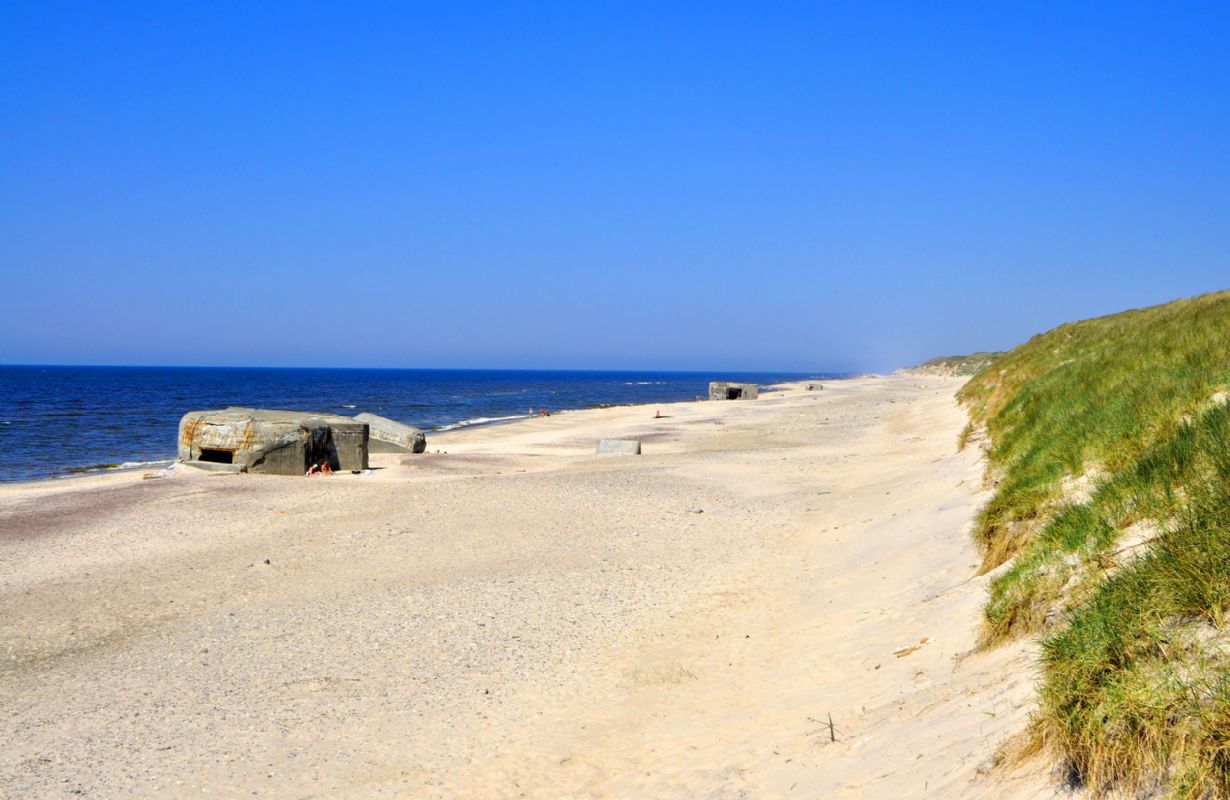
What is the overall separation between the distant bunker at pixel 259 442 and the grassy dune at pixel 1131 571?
15.9 meters

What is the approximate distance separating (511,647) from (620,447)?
18105 millimetres

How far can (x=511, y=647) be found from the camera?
27.7ft

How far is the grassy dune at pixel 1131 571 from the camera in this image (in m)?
3.37

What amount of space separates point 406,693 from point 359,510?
8792mm

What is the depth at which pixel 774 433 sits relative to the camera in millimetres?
32281

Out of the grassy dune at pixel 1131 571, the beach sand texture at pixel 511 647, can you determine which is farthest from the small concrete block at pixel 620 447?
the grassy dune at pixel 1131 571

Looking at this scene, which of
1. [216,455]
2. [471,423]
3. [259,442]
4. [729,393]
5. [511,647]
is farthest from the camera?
[729,393]

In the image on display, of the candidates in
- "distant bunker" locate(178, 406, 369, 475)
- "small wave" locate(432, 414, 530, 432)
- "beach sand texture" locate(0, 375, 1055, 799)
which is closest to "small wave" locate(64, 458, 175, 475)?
"distant bunker" locate(178, 406, 369, 475)

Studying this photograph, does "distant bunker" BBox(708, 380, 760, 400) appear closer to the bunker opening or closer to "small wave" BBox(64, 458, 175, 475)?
"small wave" BBox(64, 458, 175, 475)

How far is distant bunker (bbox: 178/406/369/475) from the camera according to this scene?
2072 centimetres

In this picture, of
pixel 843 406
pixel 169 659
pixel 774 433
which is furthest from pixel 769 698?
pixel 843 406

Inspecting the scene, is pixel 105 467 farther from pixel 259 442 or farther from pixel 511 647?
pixel 511 647

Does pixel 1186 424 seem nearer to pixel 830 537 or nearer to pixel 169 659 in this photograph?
pixel 830 537

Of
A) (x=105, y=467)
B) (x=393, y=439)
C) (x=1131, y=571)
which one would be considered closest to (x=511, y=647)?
(x=1131, y=571)
